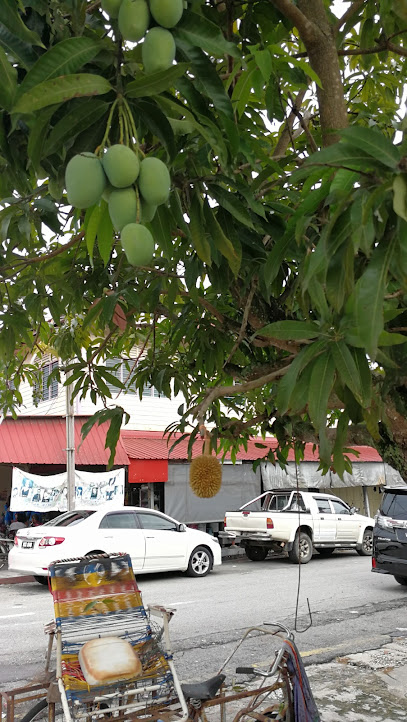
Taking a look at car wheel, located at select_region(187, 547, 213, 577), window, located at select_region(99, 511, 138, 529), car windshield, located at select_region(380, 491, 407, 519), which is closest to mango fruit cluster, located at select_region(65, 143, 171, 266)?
car windshield, located at select_region(380, 491, 407, 519)

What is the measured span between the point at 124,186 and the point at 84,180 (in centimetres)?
7

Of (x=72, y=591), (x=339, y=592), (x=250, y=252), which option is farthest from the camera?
(x=339, y=592)

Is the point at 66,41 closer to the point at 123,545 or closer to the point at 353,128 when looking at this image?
the point at 353,128

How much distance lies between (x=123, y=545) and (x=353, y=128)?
9.30 m

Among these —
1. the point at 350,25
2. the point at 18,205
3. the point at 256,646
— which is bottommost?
the point at 256,646

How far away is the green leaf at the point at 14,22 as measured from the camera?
1108mm

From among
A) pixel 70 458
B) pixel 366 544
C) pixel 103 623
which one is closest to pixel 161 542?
pixel 70 458

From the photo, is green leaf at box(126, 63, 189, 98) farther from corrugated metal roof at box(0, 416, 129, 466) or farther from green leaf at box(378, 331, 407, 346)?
corrugated metal roof at box(0, 416, 129, 466)

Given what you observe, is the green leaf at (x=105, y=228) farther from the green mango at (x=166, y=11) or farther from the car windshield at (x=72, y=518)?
the car windshield at (x=72, y=518)

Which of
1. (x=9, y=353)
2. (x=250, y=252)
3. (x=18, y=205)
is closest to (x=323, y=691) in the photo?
(x=9, y=353)

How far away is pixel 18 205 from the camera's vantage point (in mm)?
2268

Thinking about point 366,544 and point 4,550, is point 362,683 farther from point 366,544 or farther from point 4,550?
point 366,544

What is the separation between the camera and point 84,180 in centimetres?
106

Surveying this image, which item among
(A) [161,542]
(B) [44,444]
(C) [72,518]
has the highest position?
(B) [44,444]
